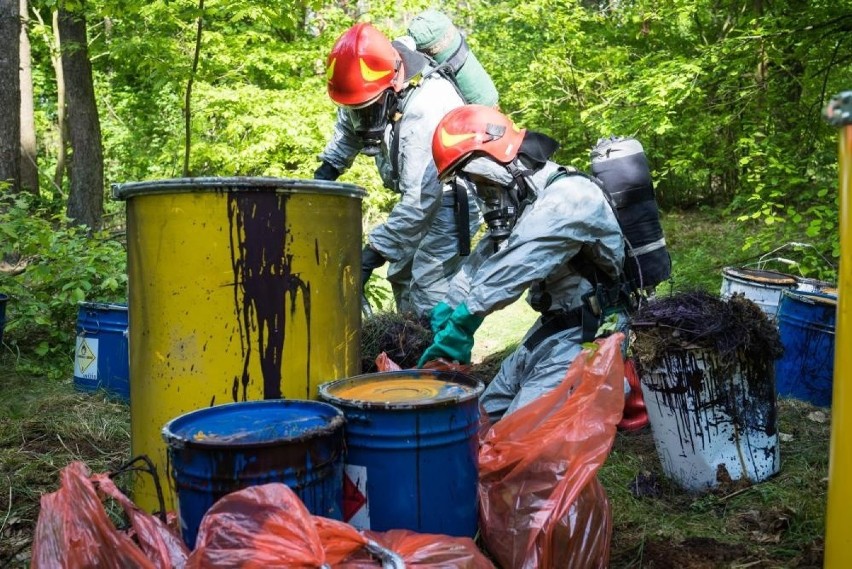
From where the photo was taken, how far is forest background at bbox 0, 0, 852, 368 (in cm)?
561

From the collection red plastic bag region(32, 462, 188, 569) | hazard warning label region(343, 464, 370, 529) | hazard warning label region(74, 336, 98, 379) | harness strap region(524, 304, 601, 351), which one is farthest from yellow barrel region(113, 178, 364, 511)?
hazard warning label region(74, 336, 98, 379)

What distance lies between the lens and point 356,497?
7.35 feet

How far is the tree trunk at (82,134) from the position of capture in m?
8.67

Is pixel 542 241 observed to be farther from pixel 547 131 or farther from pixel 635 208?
pixel 547 131

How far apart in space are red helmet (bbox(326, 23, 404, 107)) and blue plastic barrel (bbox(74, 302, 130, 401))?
5.95 feet

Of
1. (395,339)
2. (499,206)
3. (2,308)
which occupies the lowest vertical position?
(395,339)

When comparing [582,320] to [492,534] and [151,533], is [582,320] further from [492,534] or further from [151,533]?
[151,533]

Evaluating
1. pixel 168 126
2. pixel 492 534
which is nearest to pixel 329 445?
pixel 492 534

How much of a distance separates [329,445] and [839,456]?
124cm

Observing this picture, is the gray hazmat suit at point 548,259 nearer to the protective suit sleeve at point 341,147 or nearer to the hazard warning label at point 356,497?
the hazard warning label at point 356,497

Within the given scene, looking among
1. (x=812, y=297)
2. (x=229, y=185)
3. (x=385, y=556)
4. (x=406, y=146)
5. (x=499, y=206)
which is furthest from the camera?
(x=406, y=146)

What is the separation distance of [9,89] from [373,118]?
4.50 metres

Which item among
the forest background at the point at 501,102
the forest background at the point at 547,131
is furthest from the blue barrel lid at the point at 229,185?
the forest background at the point at 501,102

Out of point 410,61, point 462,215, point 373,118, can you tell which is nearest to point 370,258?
point 462,215
